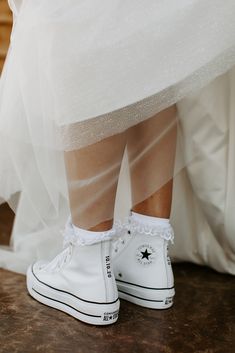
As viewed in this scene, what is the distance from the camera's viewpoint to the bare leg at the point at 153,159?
3.61 feet

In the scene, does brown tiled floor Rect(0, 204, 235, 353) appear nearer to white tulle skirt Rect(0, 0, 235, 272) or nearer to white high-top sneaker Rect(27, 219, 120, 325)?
white high-top sneaker Rect(27, 219, 120, 325)

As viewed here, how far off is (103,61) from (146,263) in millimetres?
408

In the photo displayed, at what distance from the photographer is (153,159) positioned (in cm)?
111

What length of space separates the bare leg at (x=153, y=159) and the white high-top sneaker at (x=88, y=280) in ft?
0.37

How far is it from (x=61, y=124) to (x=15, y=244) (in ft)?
1.80

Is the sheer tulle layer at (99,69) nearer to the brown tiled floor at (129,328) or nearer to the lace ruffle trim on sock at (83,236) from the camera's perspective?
the lace ruffle trim on sock at (83,236)

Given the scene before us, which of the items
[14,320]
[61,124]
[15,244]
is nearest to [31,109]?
[61,124]

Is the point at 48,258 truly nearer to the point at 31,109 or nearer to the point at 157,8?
the point at 31,109

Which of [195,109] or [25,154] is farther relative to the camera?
[195,109]

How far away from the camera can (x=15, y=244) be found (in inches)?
55.6

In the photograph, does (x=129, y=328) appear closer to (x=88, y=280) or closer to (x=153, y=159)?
(x=88, y=280)

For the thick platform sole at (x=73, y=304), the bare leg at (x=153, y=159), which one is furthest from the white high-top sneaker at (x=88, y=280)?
the bare leg at (x=153, y=159)

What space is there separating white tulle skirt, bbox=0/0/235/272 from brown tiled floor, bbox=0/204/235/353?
0.24m

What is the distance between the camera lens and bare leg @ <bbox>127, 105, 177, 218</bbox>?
110 centimetres
